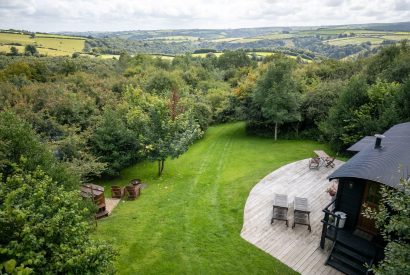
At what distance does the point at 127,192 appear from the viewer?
18719 millimetres

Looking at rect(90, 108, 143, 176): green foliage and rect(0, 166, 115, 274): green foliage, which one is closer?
rect(0, 166, 115, 274): green foliage

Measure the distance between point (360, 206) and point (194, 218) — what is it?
792 centimetres

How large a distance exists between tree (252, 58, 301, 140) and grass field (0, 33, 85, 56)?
204 ft

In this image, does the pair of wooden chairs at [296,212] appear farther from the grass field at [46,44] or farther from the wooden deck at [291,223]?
the grass field at [46,44]

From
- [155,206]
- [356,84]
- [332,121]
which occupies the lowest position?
[155,206]

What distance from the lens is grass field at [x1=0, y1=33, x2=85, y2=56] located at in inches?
2817

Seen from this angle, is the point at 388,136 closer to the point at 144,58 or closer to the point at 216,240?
the point at 216,240

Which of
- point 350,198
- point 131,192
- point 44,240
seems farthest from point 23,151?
point 350,198

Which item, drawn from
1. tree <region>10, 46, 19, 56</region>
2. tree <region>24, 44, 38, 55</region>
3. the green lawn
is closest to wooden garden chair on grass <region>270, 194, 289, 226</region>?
the green lawn

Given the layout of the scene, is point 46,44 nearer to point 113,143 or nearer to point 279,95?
point 113,143

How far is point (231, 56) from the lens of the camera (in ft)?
247

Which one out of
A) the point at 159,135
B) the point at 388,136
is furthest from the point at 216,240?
the point at 388,136

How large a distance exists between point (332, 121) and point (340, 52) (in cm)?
9248

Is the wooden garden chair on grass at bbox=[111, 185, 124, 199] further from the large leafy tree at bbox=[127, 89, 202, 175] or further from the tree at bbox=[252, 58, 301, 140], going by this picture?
the tree at bbox=[252, 58, 301, 140]
